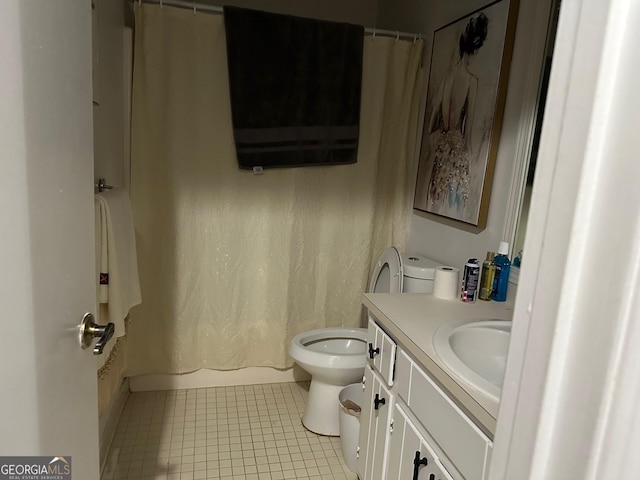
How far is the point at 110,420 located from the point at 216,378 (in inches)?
24.7

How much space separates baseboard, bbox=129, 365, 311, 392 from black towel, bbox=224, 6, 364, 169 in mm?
1180

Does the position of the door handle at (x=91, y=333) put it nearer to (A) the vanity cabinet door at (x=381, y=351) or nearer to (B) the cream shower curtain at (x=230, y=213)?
(A) the vanity cabinet door at (x=381, y=351)

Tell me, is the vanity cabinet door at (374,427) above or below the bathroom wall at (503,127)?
below

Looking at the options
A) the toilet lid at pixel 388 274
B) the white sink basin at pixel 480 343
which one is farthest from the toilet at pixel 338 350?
the white sink basin at pixel 480 343

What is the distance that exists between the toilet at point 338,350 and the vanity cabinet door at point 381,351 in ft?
1.29

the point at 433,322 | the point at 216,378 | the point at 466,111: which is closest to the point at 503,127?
the point at 466,111

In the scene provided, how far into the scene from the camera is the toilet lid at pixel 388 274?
198 centimetres

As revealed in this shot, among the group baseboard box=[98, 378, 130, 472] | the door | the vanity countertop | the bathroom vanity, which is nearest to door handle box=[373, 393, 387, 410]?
the bathroom vanity

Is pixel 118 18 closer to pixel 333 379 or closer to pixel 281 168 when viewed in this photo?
pixel 281 168

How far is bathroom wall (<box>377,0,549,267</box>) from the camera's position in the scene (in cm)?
158

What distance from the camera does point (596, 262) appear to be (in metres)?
0.39

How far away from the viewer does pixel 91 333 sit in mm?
858

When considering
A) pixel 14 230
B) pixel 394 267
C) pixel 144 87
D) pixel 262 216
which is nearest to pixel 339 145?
pixel 262 216

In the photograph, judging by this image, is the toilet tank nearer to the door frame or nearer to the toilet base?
the toilet base
